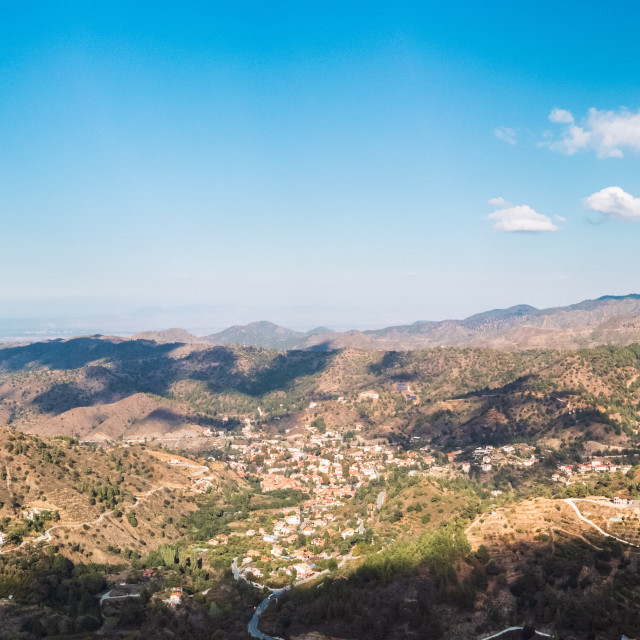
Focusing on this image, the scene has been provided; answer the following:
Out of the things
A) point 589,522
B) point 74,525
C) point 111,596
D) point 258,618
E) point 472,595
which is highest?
point 589,522

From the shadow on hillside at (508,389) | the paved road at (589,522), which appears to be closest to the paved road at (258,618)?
the paved road at (589,522)

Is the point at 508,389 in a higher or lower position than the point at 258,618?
higher

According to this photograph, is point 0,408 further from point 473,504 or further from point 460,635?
point 460,635

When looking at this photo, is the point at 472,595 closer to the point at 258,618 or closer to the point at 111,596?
the point at 258,618

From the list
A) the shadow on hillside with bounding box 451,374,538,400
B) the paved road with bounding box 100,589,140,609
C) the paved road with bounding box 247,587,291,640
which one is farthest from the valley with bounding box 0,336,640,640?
the shadow on hillside with bounding box 451,374,538,400

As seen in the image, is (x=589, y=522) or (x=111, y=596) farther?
(x=111, y=596)

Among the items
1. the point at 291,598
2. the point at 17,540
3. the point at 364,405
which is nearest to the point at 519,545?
the point at 291,598

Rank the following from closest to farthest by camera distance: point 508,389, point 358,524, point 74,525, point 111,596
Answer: point 111,596 < point 74,525 < point 358,524 < point 508,389

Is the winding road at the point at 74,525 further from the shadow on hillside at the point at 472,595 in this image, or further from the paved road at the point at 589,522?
the paved road at the point at 589,522

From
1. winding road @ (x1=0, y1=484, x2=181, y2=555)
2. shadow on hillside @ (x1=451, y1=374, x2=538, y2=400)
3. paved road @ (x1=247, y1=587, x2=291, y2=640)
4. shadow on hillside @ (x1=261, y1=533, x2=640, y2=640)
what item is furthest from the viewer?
shadow on hillside @ (x1=451, y1=374, x2=538, y2=400)

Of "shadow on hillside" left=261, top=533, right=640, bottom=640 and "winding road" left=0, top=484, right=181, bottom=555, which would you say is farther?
"winding road" left=0, top=484, right=181, bottom=555

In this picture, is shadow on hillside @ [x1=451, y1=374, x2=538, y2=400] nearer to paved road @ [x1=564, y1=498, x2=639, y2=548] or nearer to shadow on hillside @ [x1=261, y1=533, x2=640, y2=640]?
paved road @ [x1=564, y1=498, x2=639, y2=548]

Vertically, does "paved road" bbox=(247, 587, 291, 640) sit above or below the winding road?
below

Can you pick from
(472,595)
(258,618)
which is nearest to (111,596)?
(258,618)
